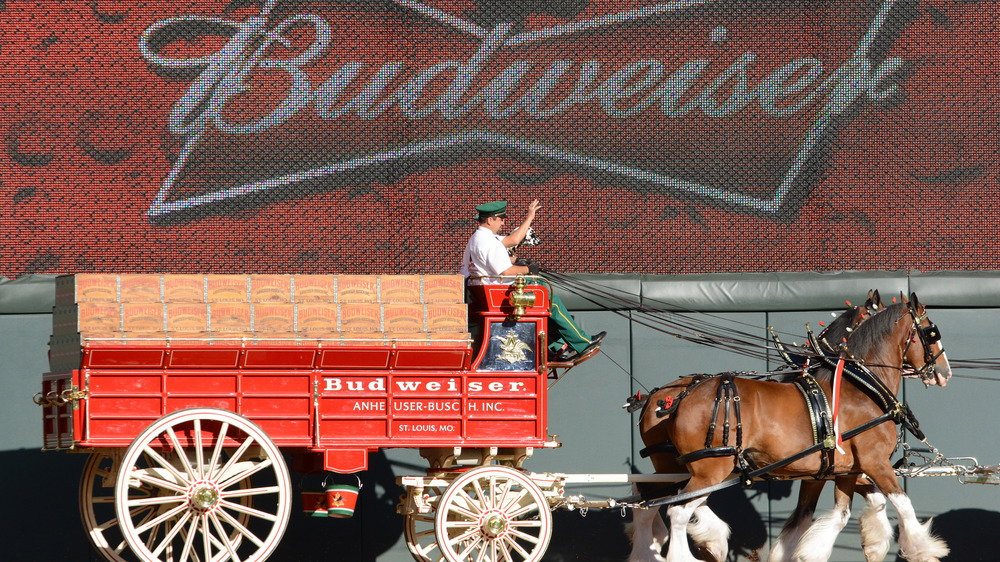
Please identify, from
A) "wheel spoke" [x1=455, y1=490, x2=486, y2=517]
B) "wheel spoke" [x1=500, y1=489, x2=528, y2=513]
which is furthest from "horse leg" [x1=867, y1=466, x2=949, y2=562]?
"wheel spoke" [x1=455, y1=490, x2=486, y2=517]

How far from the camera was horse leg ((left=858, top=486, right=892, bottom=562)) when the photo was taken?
7.57 m

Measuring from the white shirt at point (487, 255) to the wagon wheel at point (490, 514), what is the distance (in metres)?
1.41

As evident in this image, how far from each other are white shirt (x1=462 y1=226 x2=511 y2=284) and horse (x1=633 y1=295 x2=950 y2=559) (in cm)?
161

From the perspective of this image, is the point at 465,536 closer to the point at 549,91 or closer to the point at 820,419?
the point at 820,419

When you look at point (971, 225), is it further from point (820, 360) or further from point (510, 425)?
point (510, 425)

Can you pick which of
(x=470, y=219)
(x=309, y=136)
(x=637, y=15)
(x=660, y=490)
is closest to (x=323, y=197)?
(x=309, y=136)

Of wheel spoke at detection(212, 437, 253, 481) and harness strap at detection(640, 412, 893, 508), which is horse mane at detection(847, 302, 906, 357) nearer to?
harness strap at detection(640, 412, 893, 508)

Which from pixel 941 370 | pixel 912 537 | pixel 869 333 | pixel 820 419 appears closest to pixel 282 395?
pixel 820 419

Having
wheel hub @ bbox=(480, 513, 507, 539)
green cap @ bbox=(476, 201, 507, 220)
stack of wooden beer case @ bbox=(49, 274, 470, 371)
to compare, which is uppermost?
green cap @ bbox=(476, 201, 507, 220)

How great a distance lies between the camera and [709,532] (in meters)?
7.45

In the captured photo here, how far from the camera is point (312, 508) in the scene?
7332mm

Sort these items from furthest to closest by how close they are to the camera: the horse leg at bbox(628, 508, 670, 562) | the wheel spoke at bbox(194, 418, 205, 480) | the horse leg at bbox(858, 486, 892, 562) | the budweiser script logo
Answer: the budweiser script logo, the horse leg at bbox(628, 508, 670, 562), the horse leg at bbox(858, 486, 892, 562), the wheel spoke at bbox(194, 418, 205, 480)

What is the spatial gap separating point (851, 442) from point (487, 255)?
115 inches

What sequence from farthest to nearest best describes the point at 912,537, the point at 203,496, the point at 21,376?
the point at 21,376 → the point at 912,537 → the point at 203,496
